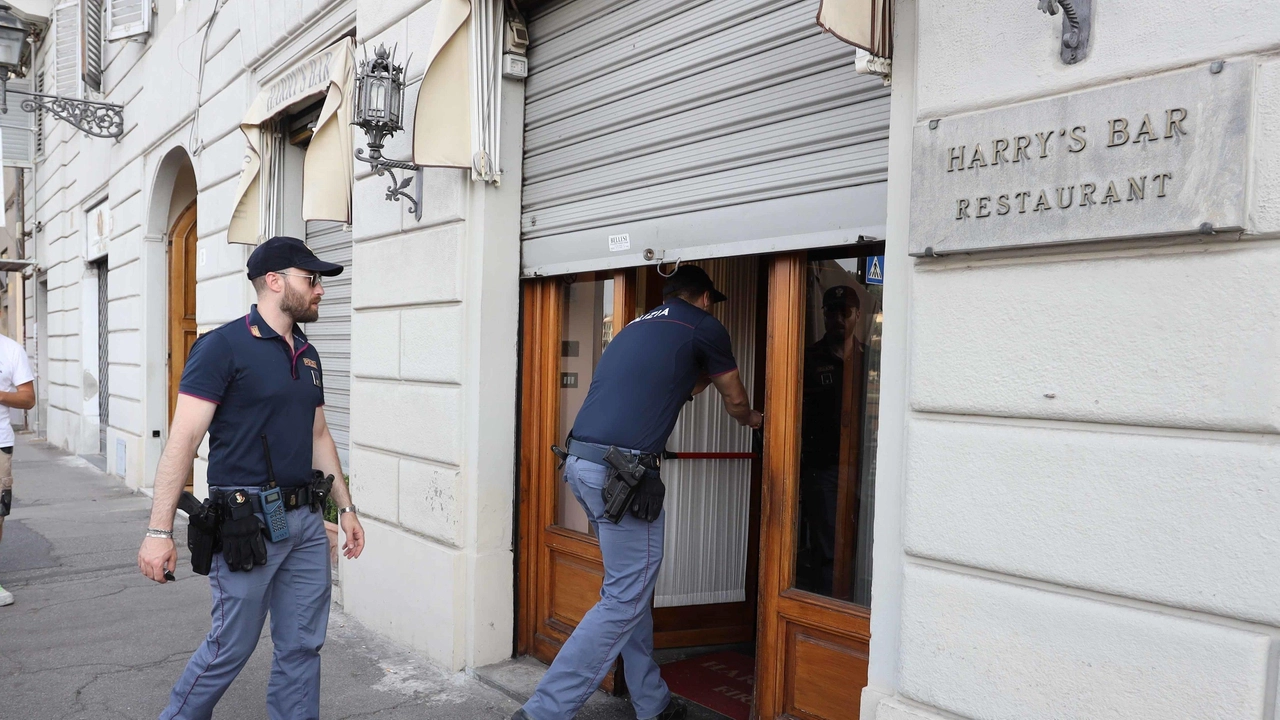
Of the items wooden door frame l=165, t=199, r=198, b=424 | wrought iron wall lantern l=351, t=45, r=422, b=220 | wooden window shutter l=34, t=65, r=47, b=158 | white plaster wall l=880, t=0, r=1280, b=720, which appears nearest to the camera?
white plaster wall l=880, t=0, r=1280, b=720

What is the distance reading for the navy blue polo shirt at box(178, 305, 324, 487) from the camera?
3162 mm

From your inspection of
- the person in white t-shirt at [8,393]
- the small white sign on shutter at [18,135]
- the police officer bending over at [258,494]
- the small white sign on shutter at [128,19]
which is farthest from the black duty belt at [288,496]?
the small white sign on shutter at [18,135]

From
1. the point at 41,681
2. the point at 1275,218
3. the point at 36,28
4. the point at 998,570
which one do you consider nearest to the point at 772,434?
the point at 998,570

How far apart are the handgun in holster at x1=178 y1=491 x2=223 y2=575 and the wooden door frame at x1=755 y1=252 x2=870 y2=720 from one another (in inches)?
74.3

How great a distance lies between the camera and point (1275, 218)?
188 cm

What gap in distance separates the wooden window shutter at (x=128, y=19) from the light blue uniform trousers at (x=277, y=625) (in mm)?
8519

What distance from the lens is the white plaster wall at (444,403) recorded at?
4523 millimetres

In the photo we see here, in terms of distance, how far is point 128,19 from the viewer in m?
10.0

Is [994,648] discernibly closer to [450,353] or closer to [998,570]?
[998,570]

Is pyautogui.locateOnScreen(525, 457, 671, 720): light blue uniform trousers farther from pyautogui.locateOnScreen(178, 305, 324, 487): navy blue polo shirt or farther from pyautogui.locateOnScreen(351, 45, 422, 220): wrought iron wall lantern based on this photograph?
pyautogui.locateOnScreen(351, 45, 422, 220): wrought iron wall lantern

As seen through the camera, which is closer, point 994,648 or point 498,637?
point 994,648

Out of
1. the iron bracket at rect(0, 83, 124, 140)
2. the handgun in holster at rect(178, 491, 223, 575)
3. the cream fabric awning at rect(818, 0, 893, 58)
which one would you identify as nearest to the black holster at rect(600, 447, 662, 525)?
the handgun in holster at rect(178, 491, 223, 575)

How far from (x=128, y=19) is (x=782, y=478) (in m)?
9.84

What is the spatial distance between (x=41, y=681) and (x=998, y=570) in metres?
4.34
